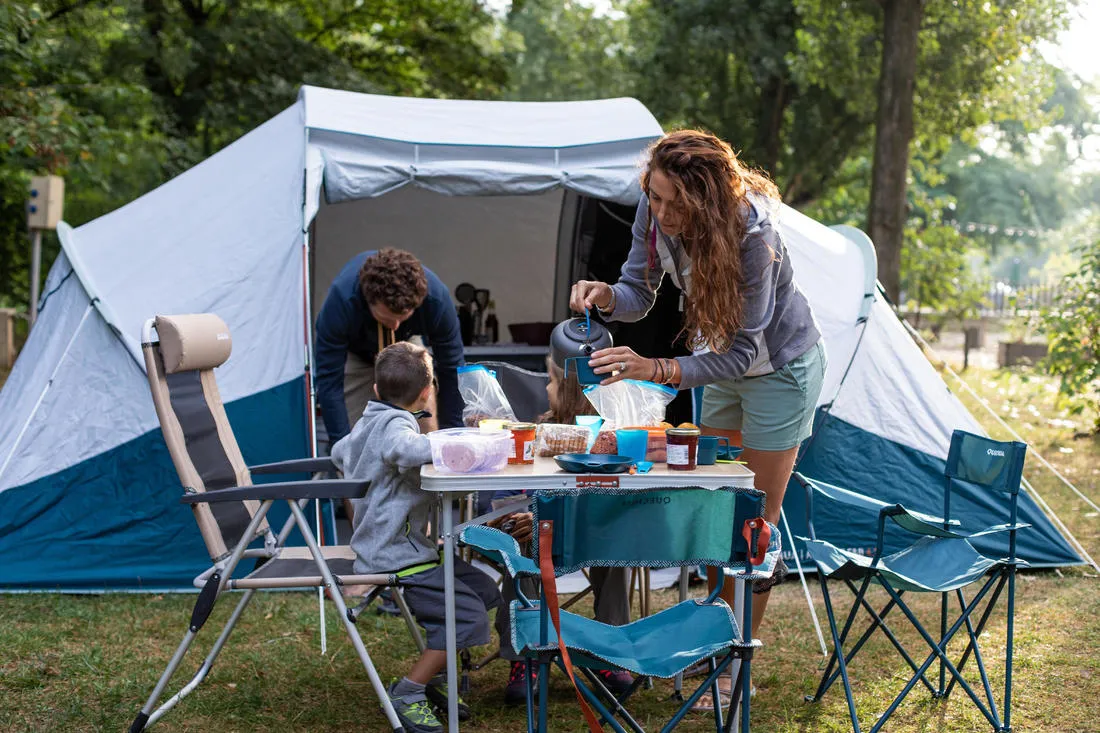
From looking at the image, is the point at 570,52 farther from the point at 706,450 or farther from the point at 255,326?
the point at 706,450

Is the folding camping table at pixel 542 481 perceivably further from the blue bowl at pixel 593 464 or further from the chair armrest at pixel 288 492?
the chair armrest at pixel 288 492

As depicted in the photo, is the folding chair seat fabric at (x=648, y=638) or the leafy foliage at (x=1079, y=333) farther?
the leafy foliage at (x=1079, y=333)

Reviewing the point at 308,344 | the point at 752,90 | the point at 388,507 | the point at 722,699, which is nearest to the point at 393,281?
the point at 308,344

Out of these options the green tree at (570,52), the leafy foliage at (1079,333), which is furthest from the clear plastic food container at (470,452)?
the green tree at (570,52)

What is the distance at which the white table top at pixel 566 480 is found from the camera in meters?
2.47

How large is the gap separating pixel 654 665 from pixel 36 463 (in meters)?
2.65

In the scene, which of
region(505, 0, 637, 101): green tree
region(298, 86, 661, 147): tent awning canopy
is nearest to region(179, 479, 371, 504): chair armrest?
region(298, 86, 661, 147): tent awning canopy

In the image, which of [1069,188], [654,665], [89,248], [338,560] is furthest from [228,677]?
[1069,188]

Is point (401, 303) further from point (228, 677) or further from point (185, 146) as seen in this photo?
point (185, 146)

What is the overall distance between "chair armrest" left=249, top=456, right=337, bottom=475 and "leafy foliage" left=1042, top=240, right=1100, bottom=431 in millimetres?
5728

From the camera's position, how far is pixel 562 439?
8.96 feet

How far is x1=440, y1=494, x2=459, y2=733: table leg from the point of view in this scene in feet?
8.42

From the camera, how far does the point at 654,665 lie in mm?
2248

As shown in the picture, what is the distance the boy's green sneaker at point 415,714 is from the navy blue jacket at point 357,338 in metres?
1.21
